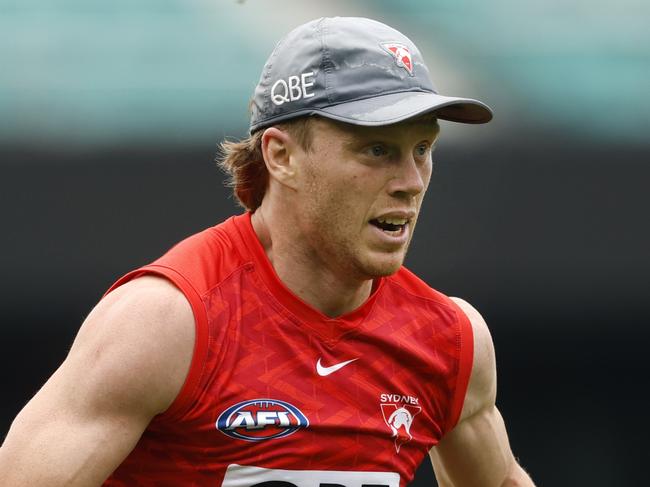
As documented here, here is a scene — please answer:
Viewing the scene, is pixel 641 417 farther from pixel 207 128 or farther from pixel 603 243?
pixel 207 128

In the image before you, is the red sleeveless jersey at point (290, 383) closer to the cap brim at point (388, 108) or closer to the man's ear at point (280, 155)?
the man's ear at point (280, 155)

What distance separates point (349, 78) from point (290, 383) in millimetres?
605

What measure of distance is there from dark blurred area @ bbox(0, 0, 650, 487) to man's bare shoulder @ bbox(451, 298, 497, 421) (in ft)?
6.87

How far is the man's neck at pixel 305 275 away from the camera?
2.50 m

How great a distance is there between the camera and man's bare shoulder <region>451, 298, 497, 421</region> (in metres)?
2.68

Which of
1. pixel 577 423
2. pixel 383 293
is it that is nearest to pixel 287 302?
pixel 383 293

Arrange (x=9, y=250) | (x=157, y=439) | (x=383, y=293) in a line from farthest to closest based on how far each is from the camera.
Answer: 1. (x=9, y=250)
2. (x=383, y=293)
3. (x=157, y=439)

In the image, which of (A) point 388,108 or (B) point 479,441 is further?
(B) point 479,441

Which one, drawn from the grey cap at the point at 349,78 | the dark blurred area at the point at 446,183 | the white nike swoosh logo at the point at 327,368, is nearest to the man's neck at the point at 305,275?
the white nike swoosh logo at the point at 327,368

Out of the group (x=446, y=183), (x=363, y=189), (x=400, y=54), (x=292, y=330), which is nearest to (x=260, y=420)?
(x=292, y=330)

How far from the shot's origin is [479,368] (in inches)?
106

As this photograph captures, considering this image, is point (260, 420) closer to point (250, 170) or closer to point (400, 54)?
point (250, 170)

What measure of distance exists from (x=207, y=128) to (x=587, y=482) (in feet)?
6.81

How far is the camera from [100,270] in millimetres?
4809
